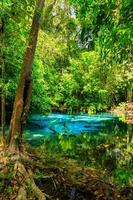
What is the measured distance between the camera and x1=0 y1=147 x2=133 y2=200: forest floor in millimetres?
9289

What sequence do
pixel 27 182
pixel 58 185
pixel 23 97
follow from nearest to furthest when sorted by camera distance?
pixel 27 182, pixel 58 185, pixel 23 97

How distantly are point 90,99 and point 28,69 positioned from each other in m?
41.9

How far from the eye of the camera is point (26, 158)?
10.6 m

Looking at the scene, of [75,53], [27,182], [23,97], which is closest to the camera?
[27,182]

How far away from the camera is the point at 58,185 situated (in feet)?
32.5

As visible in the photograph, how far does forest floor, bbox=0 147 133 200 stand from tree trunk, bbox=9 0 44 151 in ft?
2.67

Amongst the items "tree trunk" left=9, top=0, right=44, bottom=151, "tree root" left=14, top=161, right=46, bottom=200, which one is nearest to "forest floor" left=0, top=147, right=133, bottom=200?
"tree root" left=14, top=161, right=46, bottom=200

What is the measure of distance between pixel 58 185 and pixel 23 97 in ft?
8.83

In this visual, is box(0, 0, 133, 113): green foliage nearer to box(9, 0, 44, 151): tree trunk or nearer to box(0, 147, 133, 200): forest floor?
box(9, 0, 44, 151): tree trunk

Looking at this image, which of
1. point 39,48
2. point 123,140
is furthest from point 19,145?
point 39,48

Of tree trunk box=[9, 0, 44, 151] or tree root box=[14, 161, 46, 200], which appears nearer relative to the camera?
tree root box=[14, 161, 46, 200]

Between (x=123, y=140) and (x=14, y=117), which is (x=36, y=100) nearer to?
(x=123, y=140)

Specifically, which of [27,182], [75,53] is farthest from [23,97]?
[75,53]

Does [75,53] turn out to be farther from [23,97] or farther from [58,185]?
[58,185]
